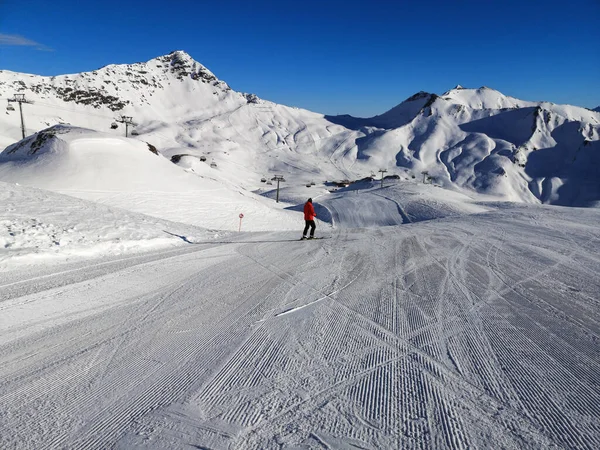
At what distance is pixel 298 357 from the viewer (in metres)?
4.04

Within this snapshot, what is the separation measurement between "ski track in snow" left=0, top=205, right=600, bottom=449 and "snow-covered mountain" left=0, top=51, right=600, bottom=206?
8874 centimetres

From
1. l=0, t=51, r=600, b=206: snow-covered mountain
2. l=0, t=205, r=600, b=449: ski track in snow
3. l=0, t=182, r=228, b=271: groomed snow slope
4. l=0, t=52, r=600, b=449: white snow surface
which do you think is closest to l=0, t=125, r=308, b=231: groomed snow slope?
l=0, t=182, r=228, b=271: groomed snow slope

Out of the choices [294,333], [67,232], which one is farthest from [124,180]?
[294,333]

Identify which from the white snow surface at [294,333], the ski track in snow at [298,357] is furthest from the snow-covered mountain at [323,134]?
the ski track in snow at [298,357]

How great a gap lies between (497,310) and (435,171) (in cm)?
13472

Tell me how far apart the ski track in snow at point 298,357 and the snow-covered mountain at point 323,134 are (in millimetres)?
88738

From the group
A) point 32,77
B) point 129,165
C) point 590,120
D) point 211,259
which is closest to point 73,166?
point 129,165

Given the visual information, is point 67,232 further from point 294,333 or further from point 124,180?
point 124,180

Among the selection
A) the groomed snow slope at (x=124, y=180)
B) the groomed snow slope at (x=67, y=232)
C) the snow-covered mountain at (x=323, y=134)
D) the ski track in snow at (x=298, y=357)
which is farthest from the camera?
the snow-covered mountain at (x=323, y=134)

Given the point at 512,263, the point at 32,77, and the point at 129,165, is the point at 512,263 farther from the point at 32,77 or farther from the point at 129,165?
the point at 32,77

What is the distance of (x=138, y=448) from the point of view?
268cm

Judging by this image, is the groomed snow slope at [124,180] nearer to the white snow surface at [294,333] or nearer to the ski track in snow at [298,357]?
the white snow surface at [294,333]

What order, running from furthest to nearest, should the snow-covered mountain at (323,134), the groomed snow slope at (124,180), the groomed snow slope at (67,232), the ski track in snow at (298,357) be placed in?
1. the snow-covered mountain at (323,134)
2. the groomed snow slope at (124,180)
3. the groomed snow slope at (67,232)
4. the ski track in snow at (298,357)

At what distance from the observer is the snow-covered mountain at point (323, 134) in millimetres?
119750
